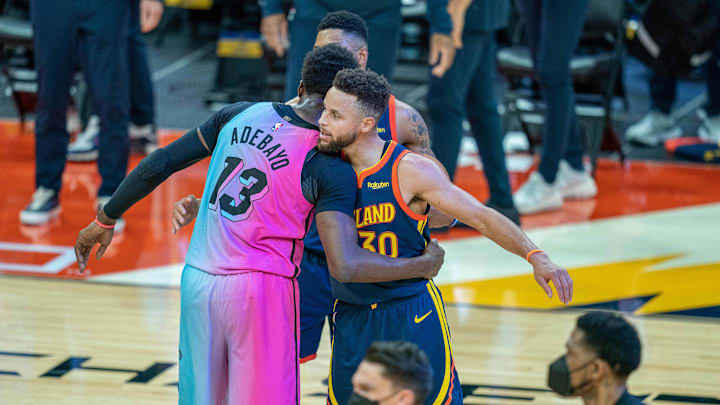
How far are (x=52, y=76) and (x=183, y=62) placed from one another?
4.86 metres

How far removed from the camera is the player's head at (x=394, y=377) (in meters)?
2.46

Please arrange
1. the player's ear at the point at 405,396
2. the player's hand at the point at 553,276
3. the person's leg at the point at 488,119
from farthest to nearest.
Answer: the person's leg at the point at 488,119 < the player's hand at the point at 553,276 < the player's ear at the point at 405,396

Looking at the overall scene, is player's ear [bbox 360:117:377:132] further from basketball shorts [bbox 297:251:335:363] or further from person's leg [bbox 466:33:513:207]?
person's leg [bbox 466:33:513:207]

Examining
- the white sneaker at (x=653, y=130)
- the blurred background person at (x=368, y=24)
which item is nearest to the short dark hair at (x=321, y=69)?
the blurred background person at (x=368, y=24)

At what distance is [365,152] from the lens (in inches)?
126

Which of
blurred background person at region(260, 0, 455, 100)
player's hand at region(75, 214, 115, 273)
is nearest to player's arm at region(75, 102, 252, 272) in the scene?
A: player's hand at region(75, 214, 115, 273)

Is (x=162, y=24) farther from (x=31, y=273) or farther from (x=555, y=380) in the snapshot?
(x=555, y=380)

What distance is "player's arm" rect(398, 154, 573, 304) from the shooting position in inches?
115

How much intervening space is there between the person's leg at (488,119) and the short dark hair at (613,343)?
3.83m

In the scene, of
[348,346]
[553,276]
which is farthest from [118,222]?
[553,276]

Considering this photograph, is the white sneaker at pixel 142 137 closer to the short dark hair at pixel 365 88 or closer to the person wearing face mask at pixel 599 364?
the short dark hair at pixel 365 88

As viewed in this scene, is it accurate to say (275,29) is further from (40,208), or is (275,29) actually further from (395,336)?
(395,336)

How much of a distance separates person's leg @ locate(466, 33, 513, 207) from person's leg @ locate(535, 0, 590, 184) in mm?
396

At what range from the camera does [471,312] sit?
206 inches
